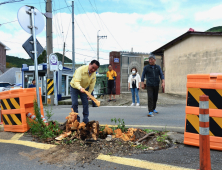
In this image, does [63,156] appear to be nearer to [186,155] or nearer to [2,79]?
[186,155]

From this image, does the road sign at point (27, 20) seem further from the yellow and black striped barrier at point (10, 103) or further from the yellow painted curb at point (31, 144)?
the yellow painted curb at point (31, 144)

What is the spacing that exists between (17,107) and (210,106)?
411 centimetres

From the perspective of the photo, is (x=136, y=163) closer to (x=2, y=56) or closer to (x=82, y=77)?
(x=82, y=77)

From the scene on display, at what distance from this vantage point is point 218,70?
12703 mm

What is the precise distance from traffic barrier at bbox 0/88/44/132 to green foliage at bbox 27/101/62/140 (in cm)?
26

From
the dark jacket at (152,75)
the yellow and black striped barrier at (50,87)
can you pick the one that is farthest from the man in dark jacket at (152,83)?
the yellow and black striped barrier at (50,87)

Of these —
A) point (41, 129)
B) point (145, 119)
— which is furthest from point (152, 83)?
point (41, 129)

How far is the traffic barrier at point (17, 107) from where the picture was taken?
4.53 meters

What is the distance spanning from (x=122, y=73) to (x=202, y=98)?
12.5m

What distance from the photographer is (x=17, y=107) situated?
4586 mm

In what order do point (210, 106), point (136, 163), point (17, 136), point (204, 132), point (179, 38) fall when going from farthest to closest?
point (179, 38) → point (17, 136) → point (210, 106) → point (136, 163) → point (204, 132)

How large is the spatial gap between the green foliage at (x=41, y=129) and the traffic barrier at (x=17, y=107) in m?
0.26

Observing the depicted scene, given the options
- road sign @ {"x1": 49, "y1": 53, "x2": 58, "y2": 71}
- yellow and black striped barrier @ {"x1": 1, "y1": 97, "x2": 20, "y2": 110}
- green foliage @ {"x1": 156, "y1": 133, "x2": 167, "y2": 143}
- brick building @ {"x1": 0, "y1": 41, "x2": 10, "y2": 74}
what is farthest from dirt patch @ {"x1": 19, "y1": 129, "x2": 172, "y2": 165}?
brick building @ {"x1": 0, "y1": 41, "x2": 10, "y2": 74}

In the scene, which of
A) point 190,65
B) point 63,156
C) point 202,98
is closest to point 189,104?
point 202,98
